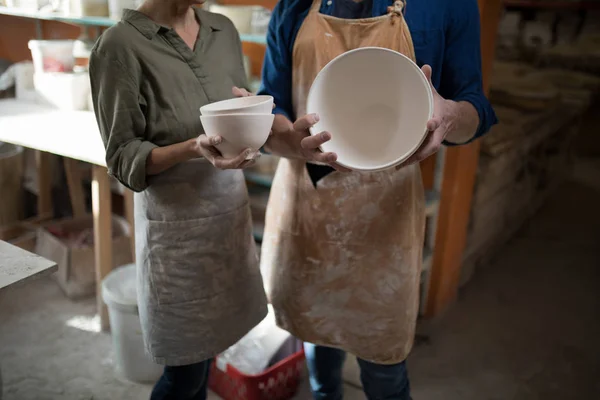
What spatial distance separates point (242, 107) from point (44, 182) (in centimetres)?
243

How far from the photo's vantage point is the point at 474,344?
2.38 m

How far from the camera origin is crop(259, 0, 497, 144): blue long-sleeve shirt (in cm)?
120

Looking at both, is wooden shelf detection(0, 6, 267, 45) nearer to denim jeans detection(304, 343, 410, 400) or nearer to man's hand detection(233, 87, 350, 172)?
man's hand detection(233, 87, 350, 172)

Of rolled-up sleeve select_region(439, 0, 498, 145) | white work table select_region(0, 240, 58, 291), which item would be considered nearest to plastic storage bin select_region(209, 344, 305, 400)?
white work table select_region(0, 240, 58, 291)

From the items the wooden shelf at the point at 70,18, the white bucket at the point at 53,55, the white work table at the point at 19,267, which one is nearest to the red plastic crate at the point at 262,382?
the white work table at the point at 19,267

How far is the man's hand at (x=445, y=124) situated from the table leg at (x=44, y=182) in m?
2.41

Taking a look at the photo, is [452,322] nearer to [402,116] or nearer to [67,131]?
[402,116]

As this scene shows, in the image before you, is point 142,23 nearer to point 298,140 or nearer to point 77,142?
point 298,140

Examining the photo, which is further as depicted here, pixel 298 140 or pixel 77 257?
pixel 77 257

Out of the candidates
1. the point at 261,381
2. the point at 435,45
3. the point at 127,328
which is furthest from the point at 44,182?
the point at 435,45

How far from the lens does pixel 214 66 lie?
50.0 inches

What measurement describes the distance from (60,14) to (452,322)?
2420 millimetres

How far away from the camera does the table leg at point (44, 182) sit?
9.80 feet

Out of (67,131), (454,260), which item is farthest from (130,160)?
(454,260)
